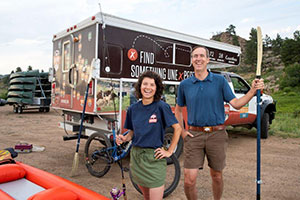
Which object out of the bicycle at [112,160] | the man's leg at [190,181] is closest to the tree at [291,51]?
the bicycle at [112,160]

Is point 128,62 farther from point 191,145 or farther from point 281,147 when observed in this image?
point 281,147

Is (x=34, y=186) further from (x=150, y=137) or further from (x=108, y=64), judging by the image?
(x=108, y=64)

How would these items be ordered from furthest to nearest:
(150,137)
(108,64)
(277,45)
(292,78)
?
(277,45)
(292,78)
(108,64)
(150,137)

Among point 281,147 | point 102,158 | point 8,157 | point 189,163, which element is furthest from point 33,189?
point 281,147

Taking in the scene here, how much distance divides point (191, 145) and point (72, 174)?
261 cm

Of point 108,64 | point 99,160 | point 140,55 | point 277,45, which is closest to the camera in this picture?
point 99,160

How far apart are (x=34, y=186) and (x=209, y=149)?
2.10m

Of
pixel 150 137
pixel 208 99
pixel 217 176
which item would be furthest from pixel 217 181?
pixel 150 137

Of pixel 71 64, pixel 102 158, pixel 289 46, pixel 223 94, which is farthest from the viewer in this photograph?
pixel 289 46

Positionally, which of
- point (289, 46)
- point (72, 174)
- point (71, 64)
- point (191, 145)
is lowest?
point (72, 174)

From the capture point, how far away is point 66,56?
5527 millimetres

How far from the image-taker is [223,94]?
9.00 feet

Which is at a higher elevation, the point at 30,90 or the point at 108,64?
the point at 108,64

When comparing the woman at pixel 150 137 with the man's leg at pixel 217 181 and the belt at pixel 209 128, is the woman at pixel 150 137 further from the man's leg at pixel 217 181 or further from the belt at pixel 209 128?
the man's leg at pixel 217 181
